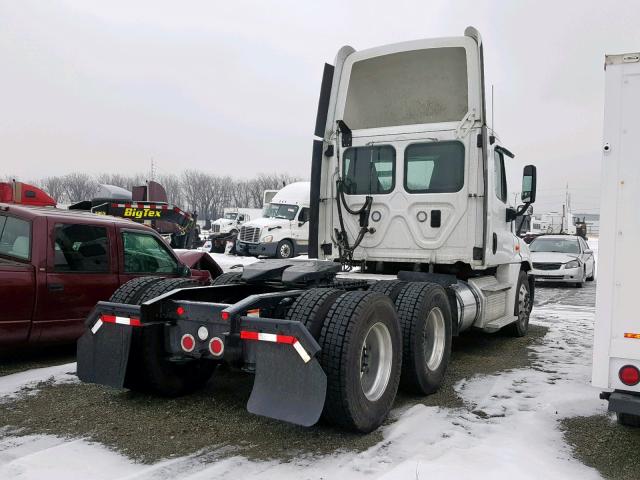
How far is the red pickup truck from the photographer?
5363 mm

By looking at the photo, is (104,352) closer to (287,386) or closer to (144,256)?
(287,386)

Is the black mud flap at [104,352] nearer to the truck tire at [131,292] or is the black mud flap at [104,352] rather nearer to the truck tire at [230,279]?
the truck tire at [131,292]

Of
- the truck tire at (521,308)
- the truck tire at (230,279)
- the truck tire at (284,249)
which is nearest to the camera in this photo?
the truck tire at (230,279)

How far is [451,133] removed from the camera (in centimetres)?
644

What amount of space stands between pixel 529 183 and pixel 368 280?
293cm

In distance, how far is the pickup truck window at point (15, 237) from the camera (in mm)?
5559

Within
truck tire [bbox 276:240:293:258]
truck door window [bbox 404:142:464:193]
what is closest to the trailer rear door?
truck door window [bbox 404:142:464:193]

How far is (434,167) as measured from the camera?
6531 millimetres

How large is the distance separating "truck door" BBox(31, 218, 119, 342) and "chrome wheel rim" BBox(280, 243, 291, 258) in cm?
1690

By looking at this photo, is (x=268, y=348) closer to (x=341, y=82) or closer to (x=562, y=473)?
(x=562, y=473)

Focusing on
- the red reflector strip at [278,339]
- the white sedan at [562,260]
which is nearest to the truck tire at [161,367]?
the red reflector strip at [278,339]

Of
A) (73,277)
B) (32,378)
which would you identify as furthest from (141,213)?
(32,378)

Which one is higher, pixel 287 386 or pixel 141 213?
pixel 141 213

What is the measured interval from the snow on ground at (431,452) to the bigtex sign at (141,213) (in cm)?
962
